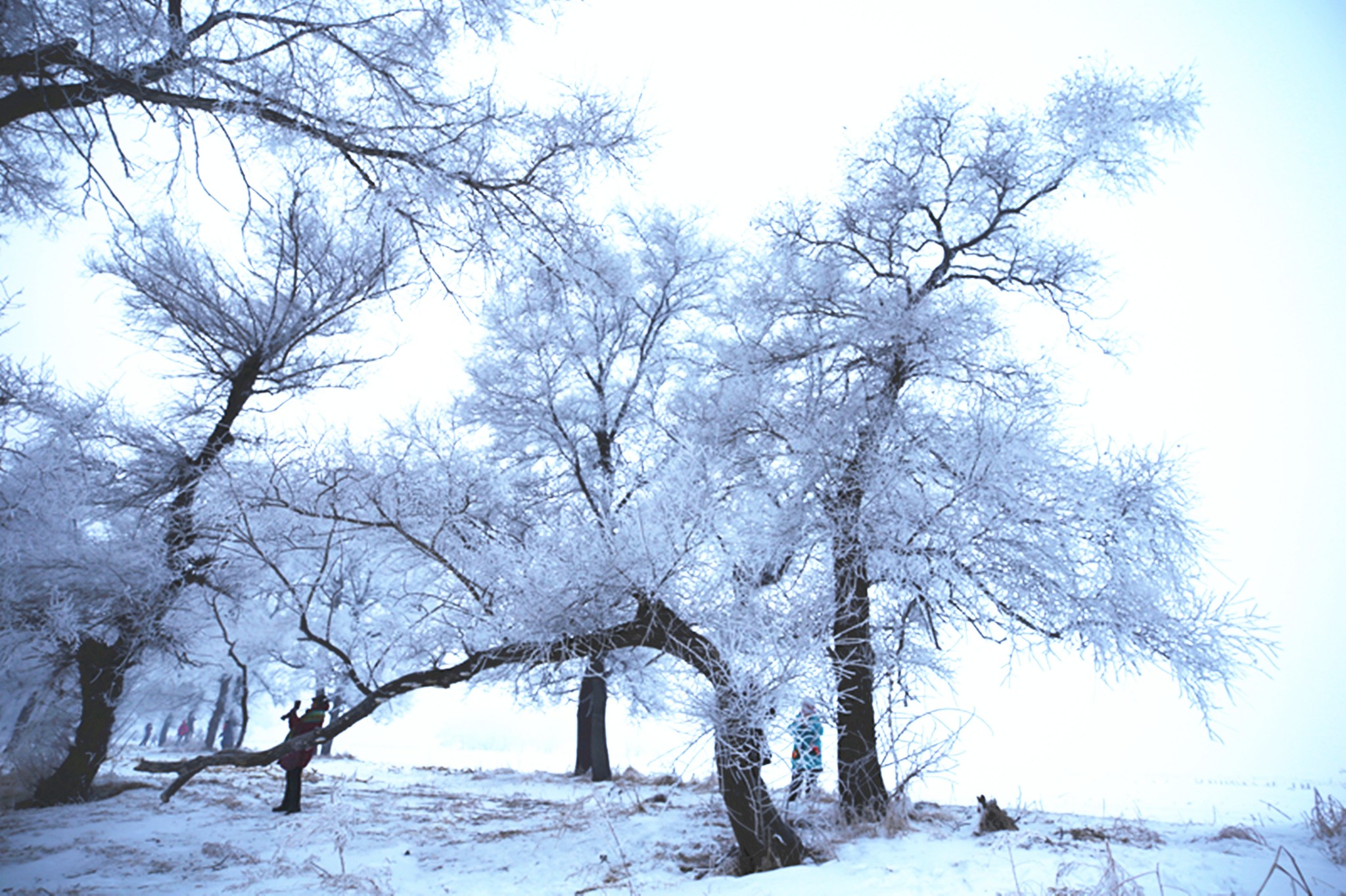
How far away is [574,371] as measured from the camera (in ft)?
41.7

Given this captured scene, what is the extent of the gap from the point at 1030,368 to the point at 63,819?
38.3ft

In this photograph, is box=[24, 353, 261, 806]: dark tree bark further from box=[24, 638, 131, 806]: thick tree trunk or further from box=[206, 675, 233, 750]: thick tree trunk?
box=[206, 675, 233, 750]: thick tree trunk

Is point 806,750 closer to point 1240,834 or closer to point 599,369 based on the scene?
point 1240,834

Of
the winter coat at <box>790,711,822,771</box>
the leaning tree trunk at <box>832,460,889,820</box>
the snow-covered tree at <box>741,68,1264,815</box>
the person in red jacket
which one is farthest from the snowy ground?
the snow-covered tree at <box>741,68,1264,815</box>

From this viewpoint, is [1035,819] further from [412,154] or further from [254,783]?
[254,783]

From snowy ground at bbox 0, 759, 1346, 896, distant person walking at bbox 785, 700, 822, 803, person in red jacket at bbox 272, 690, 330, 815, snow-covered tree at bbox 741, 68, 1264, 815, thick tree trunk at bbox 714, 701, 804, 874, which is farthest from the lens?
Result: person in red jacket at bbox 272, 690, 330, 815

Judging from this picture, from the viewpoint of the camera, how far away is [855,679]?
21.6 ft

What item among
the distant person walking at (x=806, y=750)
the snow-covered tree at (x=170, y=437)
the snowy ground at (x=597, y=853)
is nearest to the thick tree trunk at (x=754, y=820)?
the snowy ground at (x=597, y=853)

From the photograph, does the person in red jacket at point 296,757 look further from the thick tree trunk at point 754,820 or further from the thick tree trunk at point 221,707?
the thick tree trunk at point 221,707

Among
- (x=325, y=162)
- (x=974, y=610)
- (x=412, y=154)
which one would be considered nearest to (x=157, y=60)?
(x=325, y=162)

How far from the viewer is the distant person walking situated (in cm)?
449

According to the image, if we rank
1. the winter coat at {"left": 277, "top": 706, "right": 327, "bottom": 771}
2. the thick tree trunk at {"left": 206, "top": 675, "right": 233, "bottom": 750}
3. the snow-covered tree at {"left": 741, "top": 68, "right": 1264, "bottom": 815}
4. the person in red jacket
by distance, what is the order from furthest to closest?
1. the thick tree trunk at {"left": 206, "top": 675, "right": 233, "bottom": 750}
2. the person in red jacket
3. the winter coat at {"left": 277, "top": 706, "right": 327, "bottom": 771}
4. the snow-covered tree at {"left": 741, "top": 68, "right": 1264, "bottom": 815}

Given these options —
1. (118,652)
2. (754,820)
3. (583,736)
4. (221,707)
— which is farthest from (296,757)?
(221,707)

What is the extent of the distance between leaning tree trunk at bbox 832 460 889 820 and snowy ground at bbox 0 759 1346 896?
0.38 meters
